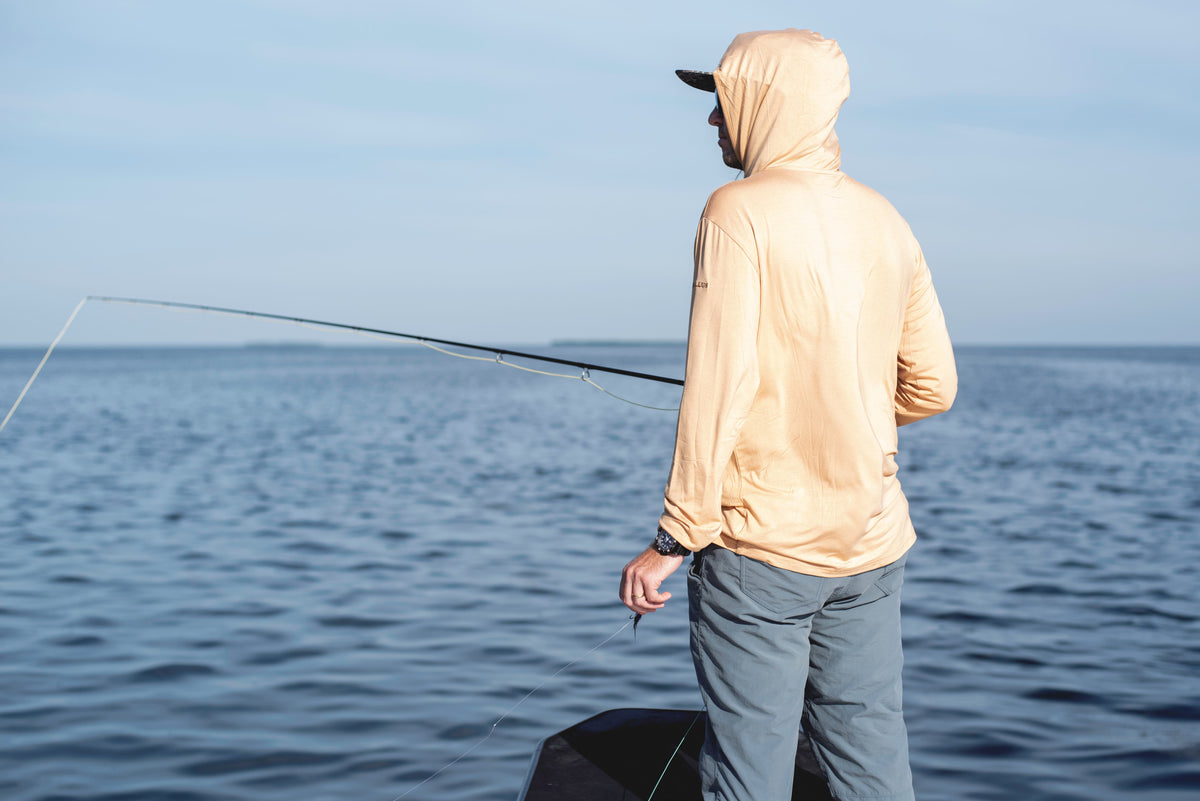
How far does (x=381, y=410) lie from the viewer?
33000mm

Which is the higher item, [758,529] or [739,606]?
[758,529]

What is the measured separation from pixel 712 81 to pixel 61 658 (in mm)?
6069

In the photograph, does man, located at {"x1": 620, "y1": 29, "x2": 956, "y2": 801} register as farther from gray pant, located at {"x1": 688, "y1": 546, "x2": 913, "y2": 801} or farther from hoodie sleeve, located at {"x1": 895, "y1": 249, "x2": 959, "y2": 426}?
hoodie sleeve, located at {"x1": 895, "y1": 249, "x2": 959, "y2": 426}

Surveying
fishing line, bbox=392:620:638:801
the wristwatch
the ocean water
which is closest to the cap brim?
the wristwatch

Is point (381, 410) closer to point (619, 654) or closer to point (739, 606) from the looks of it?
point (619, 654)

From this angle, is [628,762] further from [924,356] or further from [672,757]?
[924,356]

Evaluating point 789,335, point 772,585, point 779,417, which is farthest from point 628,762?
point 789,335

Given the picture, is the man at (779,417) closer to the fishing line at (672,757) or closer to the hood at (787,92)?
the hood at (787,92)

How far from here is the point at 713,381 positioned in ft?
6.53

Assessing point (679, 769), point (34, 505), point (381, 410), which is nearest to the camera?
point (679, 769)

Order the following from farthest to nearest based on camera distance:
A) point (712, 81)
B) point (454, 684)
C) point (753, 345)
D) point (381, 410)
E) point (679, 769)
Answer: point (381, 410) < point (454, 684) < point (679, 769) < point (712, 81) < point (753, 345)

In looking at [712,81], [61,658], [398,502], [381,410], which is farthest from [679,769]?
[381,410]

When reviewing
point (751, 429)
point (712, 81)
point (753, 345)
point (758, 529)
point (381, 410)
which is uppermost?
point (712, 81)

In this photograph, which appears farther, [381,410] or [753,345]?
[381,410]
